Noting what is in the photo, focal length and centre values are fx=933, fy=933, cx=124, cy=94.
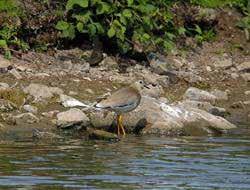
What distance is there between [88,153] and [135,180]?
192 centimetres

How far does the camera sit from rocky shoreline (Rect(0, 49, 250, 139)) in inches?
546

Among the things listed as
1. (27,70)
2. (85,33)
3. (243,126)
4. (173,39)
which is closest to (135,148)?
(243,126)

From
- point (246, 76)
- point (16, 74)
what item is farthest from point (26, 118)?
point (246, 76)

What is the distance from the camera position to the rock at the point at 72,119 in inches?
535

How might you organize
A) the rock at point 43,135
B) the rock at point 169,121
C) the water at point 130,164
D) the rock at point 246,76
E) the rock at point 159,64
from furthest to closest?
the rock at point 246,76, the rock at point 159,64, the rock at point 169,121, the rock at point 43,135, the water at point 130,164

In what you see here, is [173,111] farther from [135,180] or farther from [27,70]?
[135,180]

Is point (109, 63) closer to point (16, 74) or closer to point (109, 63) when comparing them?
point (109, 63)

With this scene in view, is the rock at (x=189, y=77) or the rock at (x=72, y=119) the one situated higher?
the rock at (x=189, y=77)

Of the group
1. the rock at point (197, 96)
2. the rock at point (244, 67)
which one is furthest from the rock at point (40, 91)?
the rock at point (244, 67)

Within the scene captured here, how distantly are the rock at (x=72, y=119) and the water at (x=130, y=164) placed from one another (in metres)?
0.75

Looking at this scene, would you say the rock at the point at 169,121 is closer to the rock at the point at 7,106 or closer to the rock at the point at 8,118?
the rock at the point at 8,118

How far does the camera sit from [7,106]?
14188 mm

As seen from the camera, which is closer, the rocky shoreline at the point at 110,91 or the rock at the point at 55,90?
the rocky shoreline at the point at 110,91

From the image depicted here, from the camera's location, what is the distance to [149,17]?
16.8m
